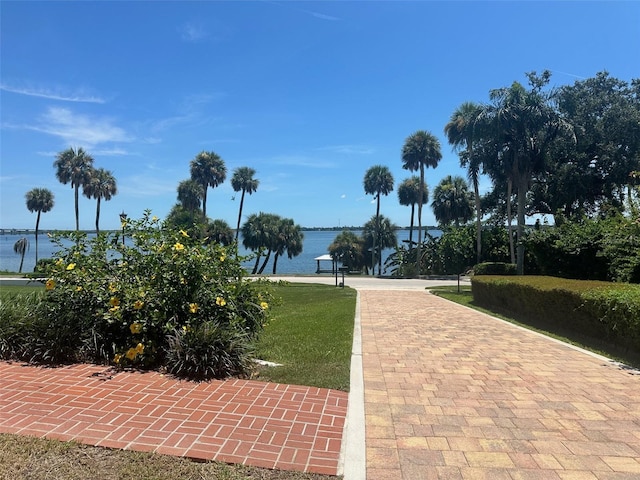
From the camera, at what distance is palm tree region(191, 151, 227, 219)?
1882 inches

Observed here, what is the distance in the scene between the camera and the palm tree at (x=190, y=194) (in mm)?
49406

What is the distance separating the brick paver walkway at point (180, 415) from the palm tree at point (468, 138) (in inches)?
870

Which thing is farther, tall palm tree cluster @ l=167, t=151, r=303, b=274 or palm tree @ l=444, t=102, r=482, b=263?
tall palm tree cluster @ l=167, t=151, r=303, b=274

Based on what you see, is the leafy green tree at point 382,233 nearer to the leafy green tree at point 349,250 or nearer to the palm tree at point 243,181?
the leafy green tree at point 349,250

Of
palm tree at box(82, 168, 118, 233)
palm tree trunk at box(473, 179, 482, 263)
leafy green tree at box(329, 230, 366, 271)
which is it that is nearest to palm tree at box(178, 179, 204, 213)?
palm tree at box(82, 168, 118, 233)

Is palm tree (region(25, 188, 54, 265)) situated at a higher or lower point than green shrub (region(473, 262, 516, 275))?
higher

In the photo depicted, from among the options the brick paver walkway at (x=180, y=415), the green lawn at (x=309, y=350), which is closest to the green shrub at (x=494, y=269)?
the green lawn at (x=309, y=350)

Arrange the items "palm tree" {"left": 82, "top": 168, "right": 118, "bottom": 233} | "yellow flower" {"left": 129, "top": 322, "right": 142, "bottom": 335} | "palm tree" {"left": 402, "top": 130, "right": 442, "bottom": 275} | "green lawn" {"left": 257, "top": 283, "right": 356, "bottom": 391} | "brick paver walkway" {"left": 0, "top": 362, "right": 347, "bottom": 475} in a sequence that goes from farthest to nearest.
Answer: "palm tree" {"left": 82, "top": 168, "right": 118, "bottom": 233} → "palm tree" {"left": 402, "top": 130, "right": 442, "bottom": 275} → "green lawn" {"left": 257, "top": 283, "right": 356, "bottom": 391} → "yellow flower" {"left": 129, "top": 322, "right": 142, "bottom": 335} → "brick paver walkway" {"left": 0, "top": 362, "right": 347, "bottom": 475}

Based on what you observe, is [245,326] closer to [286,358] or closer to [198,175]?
[286,358]

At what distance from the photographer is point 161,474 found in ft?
8.73

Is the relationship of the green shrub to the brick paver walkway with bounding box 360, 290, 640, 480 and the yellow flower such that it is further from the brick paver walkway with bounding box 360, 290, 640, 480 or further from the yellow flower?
the yellow flower

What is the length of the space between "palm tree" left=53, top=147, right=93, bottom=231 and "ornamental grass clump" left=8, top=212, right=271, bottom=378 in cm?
4560

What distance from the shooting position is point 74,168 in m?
45.7

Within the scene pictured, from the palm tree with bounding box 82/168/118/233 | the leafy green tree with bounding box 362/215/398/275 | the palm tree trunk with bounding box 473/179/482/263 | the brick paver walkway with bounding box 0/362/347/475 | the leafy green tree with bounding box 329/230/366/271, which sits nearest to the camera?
the brick paver walkway with bounding box 0/362/347/475
